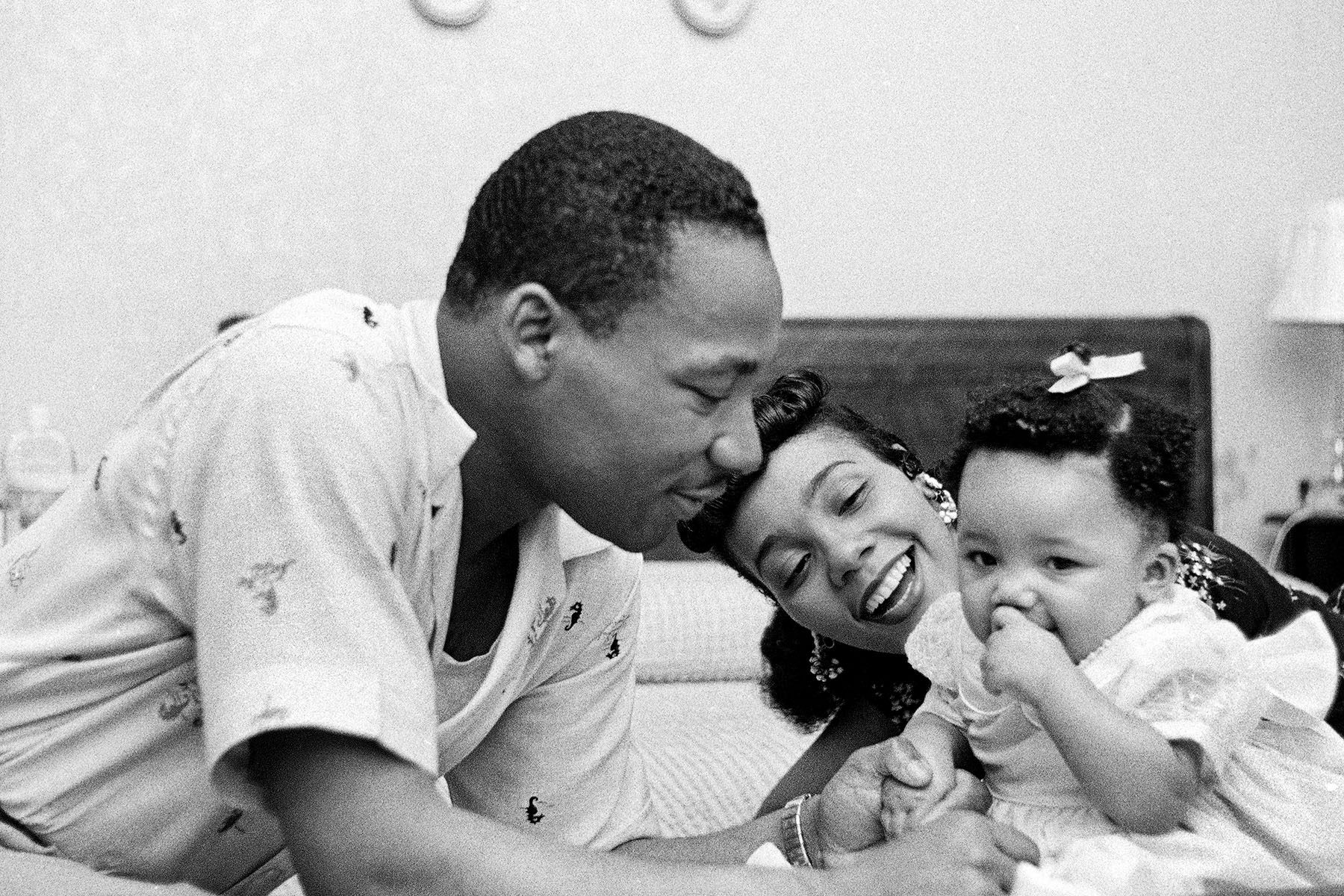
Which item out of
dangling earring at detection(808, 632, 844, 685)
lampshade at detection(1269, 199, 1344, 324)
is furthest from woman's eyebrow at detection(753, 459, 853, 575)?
lampshade at detection(1269, 199, 1344, 324)

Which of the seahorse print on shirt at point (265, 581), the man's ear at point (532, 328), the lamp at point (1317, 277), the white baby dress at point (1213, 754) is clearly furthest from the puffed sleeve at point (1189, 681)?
the lamp at point (1317, 277)

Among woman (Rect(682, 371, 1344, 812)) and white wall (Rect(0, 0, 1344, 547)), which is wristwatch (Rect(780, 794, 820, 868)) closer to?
woman (Rect(682, 371, 1344, 812))

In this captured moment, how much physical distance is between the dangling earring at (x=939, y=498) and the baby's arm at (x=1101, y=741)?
18.2 inches

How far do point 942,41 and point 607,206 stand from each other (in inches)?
118

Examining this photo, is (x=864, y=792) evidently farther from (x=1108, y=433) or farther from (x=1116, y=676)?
(x=1108, y=433)

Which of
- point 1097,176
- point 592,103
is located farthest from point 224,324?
point 1097,176

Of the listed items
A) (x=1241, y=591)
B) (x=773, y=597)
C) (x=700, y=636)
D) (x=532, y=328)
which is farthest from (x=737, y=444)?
(x=700, y=636)

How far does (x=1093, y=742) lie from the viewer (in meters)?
1.31

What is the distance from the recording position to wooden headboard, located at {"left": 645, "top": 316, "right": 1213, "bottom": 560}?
12.2ft

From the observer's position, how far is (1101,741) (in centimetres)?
131

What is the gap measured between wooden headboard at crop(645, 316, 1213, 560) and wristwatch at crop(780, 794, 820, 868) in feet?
6.51

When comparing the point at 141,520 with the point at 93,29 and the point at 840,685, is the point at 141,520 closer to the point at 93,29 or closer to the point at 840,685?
the point at 840,685

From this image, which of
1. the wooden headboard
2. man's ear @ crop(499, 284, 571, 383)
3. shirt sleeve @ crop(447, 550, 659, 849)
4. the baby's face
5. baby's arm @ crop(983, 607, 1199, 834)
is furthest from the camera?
the wooden headboard

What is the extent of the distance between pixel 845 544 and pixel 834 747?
1.18ft
